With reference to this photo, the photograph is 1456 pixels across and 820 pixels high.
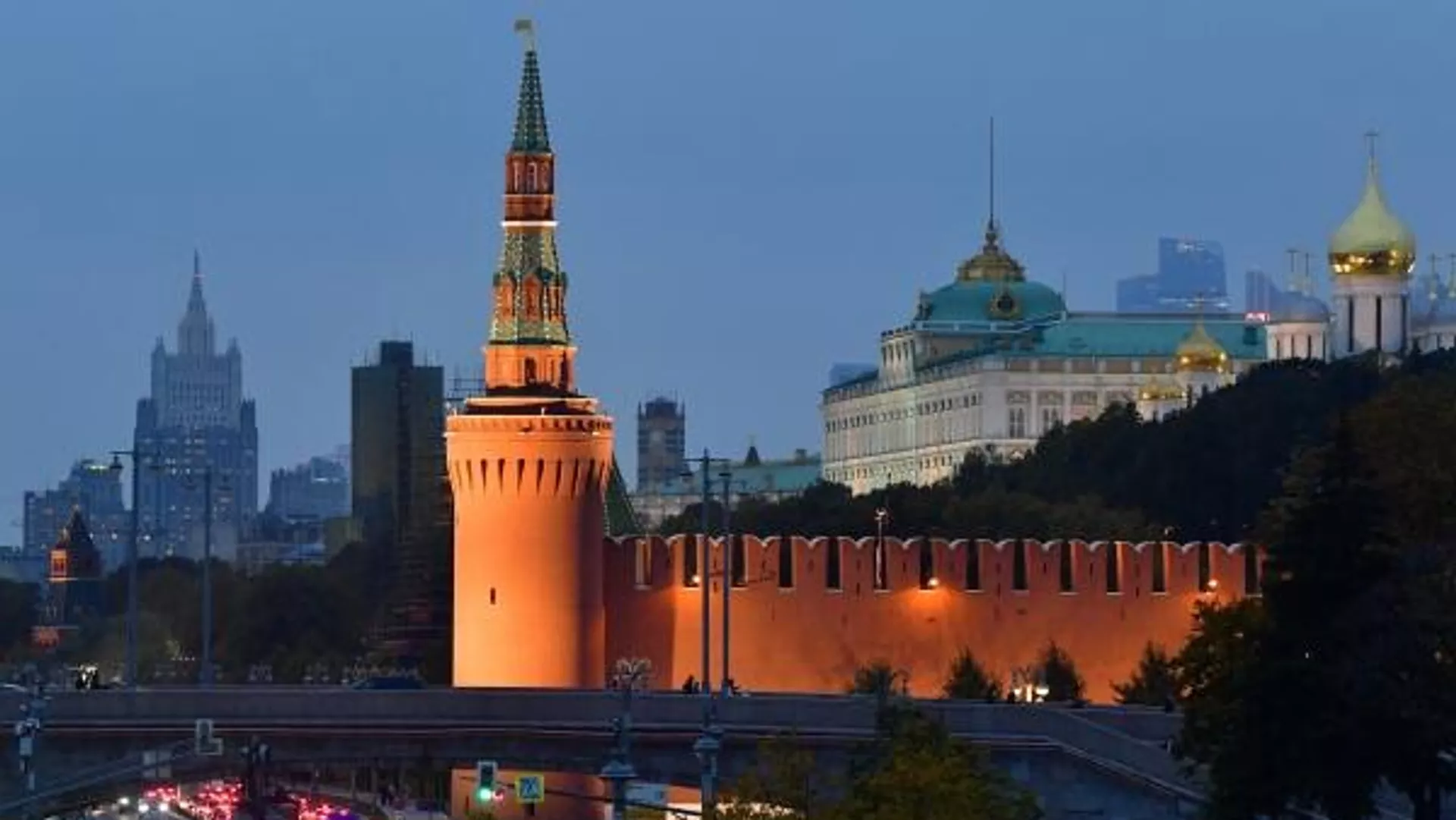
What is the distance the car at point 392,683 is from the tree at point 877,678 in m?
9.24

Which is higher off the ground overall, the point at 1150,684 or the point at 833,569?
the point at 833,569

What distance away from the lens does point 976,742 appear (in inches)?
4970

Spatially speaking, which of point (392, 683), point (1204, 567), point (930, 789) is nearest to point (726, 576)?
point (392, 683)

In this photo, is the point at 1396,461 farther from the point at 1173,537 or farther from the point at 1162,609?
the point at 1173,537

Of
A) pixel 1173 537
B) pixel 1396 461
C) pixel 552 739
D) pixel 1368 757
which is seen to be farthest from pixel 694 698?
pixel 1173 537

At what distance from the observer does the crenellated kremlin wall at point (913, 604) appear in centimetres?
17225

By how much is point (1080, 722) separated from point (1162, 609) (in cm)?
4407

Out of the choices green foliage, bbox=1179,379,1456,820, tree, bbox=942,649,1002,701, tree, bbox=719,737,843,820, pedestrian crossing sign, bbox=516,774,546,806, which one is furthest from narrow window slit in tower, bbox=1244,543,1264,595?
green foliage, bbox=1179,379,1456,820

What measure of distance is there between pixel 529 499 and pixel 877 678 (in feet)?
67.6

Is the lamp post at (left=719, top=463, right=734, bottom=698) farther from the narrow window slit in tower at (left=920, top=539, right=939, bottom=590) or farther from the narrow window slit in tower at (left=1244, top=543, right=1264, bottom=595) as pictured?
the narrow window slit in tower at (left=1244, top=543, right=1264, bottom=595)

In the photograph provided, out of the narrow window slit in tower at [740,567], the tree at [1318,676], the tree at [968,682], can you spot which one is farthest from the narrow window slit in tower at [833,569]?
the tree at [1318,676]

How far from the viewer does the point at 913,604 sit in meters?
174

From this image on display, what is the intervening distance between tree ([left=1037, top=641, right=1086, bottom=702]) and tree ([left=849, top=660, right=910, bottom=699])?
3.24m

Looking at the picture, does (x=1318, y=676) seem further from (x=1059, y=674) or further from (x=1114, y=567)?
(x=1114, y=567)
